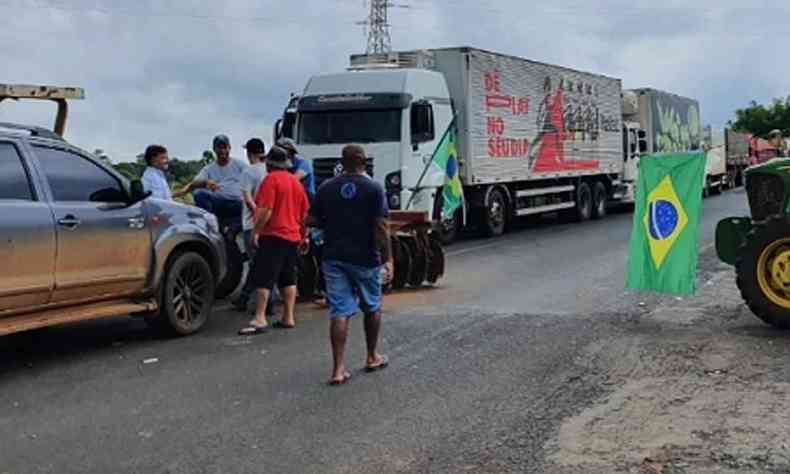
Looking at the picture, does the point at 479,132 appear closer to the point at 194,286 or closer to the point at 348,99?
the point at 348,99

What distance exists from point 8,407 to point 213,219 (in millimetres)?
3202

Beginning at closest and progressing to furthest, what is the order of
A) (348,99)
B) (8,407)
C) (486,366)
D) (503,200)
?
(8,407) → (486,366) → (348,99) → (503,200)

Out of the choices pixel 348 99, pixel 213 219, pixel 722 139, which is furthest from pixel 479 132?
pixel 722 139

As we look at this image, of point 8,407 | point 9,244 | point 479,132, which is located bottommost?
point 8,407

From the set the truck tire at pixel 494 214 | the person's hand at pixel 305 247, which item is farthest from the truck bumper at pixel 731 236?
the truck tire at pixel 494 214

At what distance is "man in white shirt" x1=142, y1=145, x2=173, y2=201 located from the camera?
9703mm

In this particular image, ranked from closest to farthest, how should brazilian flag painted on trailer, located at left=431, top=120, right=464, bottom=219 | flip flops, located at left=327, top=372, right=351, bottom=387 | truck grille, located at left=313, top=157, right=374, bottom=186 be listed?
flip flops, located at left=327, top=372, right=351, bottom=387 < truck grille, located at left=313, top=157, right=374, bottom=186 < brazilian flag painted on trailer, located at left=431, top=120, right=464, bottom=219

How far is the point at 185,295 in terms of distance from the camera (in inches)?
348

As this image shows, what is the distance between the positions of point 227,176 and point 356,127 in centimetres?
637

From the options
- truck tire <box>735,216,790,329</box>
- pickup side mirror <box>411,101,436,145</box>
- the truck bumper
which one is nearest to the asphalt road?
the truck bumper

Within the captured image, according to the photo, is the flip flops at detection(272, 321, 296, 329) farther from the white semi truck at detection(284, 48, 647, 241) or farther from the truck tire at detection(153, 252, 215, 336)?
the white semi truck at detection(284, 48, 647, 241)

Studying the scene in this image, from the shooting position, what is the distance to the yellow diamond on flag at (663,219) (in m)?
9.31

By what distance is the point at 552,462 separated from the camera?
5.05 metres

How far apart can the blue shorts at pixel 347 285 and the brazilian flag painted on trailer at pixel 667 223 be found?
11.4 feet
